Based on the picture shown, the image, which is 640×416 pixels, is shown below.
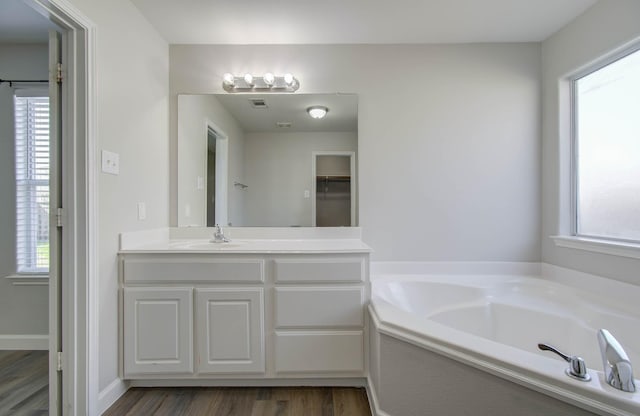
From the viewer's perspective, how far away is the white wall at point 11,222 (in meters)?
2.33

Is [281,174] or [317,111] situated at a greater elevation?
[317,111]

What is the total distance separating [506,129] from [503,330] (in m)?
1.48

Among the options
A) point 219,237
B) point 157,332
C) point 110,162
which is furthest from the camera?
point 219,237

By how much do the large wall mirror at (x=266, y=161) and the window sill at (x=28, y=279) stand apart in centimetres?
116

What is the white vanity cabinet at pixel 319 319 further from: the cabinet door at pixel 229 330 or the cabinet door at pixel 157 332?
the cabinet door at pixel 157 332

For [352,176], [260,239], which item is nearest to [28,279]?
[260,239]

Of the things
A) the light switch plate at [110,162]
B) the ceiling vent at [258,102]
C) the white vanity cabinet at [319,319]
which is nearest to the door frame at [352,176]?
the ceiling vent at [258,102]

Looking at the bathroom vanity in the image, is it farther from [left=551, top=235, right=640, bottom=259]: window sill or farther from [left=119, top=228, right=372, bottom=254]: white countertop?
[left=551, top=235, right=640, bottom=259]: window sill

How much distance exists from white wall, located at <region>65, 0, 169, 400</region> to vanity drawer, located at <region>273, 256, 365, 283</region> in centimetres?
95

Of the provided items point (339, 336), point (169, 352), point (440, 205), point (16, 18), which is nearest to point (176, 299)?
point (169, 352)

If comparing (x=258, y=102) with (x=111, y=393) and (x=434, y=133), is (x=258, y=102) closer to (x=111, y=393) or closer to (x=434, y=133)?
(x=434, y=133)

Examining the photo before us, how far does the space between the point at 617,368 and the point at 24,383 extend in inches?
119

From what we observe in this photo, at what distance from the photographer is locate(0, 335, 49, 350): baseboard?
233 cm

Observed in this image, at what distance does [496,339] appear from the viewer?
191 centimetres
